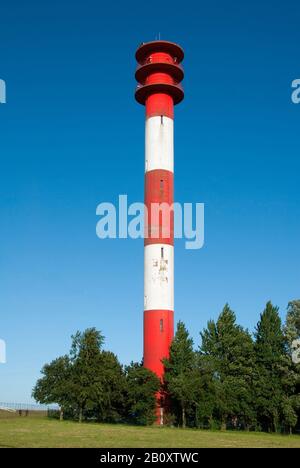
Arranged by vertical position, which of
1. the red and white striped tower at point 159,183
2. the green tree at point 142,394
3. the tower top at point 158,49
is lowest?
the green tree at point 142,394

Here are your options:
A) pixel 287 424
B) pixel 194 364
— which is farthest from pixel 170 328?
pixel 287 424

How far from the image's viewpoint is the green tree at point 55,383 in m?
54.0

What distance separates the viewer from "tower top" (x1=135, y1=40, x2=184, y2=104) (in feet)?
199

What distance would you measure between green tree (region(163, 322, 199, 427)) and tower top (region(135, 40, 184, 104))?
26374 mm

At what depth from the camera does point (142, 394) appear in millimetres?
51812

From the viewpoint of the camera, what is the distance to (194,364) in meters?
53.1

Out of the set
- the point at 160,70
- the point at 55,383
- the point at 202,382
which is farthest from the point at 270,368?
the point at 160,70

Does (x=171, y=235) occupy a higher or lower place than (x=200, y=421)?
higher

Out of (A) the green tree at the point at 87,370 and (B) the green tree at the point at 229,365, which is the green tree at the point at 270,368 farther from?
(A) the green tree at the point at 87,370

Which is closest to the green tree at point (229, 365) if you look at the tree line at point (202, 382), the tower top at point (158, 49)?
the tree line at point (202, 382)

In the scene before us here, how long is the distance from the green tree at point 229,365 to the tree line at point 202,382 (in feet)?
0.30

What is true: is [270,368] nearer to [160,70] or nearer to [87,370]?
[87,370]

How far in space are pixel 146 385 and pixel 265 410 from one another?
11.6 m
